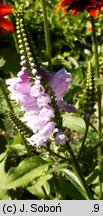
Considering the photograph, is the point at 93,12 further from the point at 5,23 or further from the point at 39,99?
the point at 39,99

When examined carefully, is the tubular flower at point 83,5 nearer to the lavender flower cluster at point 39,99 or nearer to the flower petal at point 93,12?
the flower petal at point 93,12

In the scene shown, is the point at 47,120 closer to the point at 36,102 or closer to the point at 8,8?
the point at 36,102

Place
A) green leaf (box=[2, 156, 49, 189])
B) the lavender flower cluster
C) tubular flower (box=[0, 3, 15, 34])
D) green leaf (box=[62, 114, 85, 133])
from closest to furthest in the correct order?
the lavender flower cluster
green leaf (box=[2, 156, 49, 189])
tubular flower (box=[0, 3, 15, 34])
green leaf (box=[62, 114, 85, 133])

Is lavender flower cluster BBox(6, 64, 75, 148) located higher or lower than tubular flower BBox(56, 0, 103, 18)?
lower

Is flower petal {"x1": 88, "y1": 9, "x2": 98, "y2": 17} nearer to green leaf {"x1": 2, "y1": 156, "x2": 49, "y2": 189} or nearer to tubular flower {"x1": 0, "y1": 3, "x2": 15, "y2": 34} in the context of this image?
tubular flower {"x1": 0, "y1": 3, "x2": 15, "y2": 34}

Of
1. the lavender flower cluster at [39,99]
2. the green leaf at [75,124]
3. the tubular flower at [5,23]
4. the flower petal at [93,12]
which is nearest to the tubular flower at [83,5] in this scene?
the flower petal at [93,12]

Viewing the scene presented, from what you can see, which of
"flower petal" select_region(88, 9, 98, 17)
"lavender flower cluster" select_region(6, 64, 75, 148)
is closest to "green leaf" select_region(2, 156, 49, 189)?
"lavender flower cluster" select_region(6, 64, 75, 148)

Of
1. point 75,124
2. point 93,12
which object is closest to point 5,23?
point 93,12
